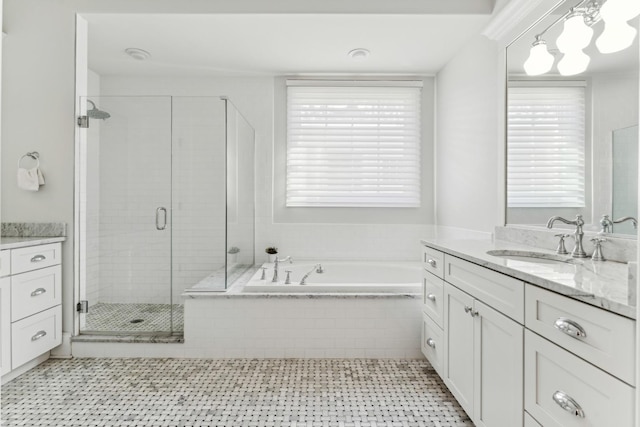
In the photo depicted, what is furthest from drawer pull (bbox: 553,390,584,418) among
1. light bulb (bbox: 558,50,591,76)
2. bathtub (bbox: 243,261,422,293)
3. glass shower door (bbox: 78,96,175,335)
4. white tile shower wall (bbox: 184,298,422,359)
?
glass shower door (bbox: 78,96,175,335)

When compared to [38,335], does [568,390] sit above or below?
above

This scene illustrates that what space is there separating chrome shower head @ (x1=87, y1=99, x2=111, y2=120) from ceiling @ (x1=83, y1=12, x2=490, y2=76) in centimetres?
59

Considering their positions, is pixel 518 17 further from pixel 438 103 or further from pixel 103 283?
pixel 103 283

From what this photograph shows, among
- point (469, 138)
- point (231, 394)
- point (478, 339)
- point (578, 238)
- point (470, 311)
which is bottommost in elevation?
point (231, 394)

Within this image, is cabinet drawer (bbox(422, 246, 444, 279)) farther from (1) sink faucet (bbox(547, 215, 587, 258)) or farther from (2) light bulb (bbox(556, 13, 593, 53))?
(2) light bulb (bbox(556, 13, 593, 53))

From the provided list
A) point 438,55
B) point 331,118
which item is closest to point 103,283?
point 331,118

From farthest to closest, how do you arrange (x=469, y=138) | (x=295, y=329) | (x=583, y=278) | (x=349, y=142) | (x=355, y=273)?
1. (x=349, y=142)
2. (x=355, y=273)
3. (x=469, y=138)
4. (x=295, y=329)
5. (x=583, y=278)

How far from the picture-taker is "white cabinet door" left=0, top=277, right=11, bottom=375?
7.02ft

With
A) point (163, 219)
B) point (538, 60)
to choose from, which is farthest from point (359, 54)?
point (163, 219)

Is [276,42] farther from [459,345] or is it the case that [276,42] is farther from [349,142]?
[459,345]

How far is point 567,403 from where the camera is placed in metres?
1.17

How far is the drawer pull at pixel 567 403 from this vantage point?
3.70ft

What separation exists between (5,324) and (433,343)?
2.52 m

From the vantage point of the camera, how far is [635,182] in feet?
5.09
